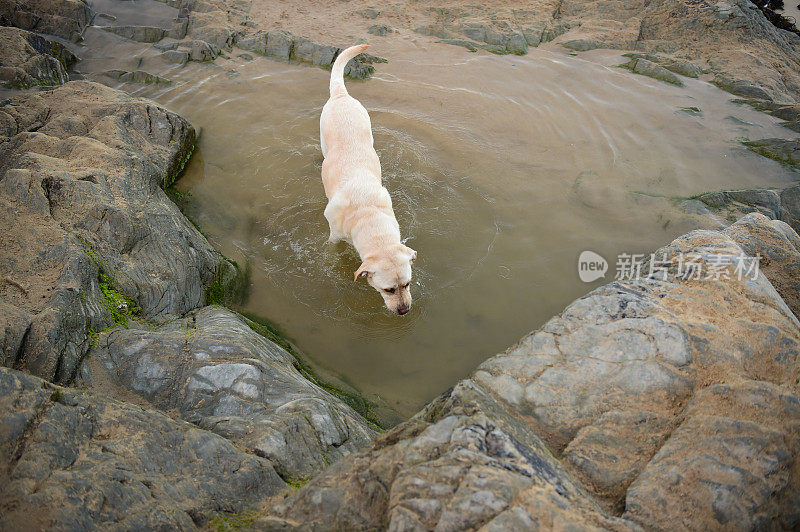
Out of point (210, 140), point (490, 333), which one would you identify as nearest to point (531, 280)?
point (490, 333)

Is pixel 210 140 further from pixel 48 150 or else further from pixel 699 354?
pixel 699 354

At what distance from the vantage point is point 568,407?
312cm

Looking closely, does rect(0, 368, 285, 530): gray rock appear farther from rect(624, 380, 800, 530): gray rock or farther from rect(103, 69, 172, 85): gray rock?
rect(103, 69, 172, 85): gray rock

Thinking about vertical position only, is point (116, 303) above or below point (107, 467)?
below

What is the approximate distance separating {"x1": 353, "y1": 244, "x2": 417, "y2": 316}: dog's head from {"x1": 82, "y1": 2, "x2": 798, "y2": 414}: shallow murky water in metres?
0.50

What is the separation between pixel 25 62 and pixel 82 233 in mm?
5885

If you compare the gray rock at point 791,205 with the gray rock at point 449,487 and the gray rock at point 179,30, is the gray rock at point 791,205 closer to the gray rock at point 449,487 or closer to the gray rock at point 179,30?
the gray rock at point 449,487

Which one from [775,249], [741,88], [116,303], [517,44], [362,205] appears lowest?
[116,303]

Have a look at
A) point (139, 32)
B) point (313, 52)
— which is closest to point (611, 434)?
point (313, 52)

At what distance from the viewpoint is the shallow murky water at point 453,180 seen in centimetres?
534

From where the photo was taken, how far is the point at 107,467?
2371 mm

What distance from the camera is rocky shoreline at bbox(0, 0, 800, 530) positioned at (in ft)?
7.47

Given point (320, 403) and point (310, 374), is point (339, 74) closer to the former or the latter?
point (310, 374)

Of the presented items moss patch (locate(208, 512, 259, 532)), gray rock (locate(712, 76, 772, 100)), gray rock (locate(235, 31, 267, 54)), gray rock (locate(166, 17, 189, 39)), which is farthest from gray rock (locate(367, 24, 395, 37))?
moss patch (locate(208, 512, 259, 532))
